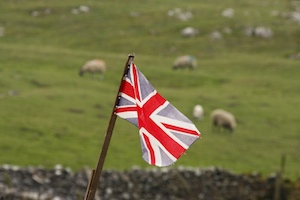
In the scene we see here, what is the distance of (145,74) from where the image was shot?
187 ft

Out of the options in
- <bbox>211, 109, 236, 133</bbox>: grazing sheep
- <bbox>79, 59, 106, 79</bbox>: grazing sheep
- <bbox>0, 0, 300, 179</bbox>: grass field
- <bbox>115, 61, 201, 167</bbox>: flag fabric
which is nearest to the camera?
<bbox>115, 61, 201, 167</bbox>: flag fabric

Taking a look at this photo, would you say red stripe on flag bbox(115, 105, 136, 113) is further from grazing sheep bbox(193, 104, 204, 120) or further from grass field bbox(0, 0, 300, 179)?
grazing sheep bbox(193, 104, 204, 120)

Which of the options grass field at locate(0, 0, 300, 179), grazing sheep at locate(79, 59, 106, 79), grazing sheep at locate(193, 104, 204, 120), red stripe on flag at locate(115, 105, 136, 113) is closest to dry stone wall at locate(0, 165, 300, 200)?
grass field at locate(0, 0, 300, 179)

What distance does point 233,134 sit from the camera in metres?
41.3

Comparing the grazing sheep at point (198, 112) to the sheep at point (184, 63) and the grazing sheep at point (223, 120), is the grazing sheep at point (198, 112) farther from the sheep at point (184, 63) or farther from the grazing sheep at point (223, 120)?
the sheep at point (184, 63)

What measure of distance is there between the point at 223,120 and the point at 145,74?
53.4ft

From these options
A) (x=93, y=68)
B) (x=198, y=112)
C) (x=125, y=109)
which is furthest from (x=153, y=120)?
(x=93, y=68)

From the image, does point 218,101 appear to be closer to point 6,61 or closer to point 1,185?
point 6,61

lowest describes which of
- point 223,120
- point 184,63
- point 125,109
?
point 125,109

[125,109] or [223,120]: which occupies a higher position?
[223,120]

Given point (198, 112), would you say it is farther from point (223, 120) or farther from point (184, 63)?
point (184, 63)

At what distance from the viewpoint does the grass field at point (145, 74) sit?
35781 mm

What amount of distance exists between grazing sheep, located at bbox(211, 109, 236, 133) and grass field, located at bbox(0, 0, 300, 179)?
1.87ft

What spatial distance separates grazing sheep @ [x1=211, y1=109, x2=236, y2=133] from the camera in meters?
41.4
